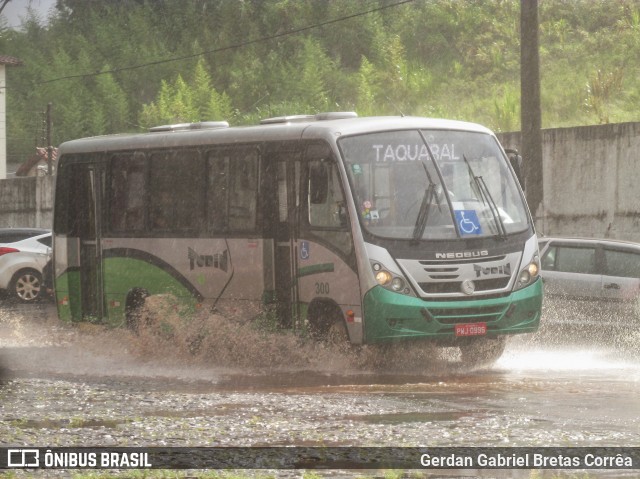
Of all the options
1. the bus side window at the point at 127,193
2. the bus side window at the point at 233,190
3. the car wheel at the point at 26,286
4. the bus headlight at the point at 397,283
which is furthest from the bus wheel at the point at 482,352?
the car wheel at the point at 26,286

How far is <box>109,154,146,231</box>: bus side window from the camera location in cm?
1833

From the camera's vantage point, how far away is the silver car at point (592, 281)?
1773 centimetres

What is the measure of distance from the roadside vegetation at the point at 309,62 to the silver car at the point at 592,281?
11.5 metres

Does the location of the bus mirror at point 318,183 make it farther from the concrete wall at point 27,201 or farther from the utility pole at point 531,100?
the concrete wall at point 27,201

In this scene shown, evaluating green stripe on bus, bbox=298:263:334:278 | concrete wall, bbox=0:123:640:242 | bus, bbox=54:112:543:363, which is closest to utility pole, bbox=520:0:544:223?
concrete wall, bbox=0:123:640:242

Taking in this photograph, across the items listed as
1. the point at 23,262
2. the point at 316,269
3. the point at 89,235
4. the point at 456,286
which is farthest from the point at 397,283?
the point at 23,262

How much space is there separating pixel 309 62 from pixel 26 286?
36.7 metres

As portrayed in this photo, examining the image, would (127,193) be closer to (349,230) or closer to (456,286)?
(349,230)

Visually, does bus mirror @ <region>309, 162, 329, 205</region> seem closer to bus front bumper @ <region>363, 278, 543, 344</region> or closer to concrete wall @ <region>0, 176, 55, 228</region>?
bus front bumper @ <region>363, 278, 543, 344</region>

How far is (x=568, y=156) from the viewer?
25047mm

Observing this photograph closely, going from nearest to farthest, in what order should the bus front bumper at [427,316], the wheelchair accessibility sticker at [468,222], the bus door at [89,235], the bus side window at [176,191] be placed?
the bus front bumper at [427,316]
the wheelchair accessibility sticker at [468,222]
the bus side window at [176,191]
the bus door at [89,235]

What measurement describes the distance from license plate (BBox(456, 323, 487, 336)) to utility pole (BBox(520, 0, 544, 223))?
23.0 ft

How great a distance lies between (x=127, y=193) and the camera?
18547 millimetres

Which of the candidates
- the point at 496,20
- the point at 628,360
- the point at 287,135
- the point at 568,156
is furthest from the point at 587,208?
the point at 496,20
